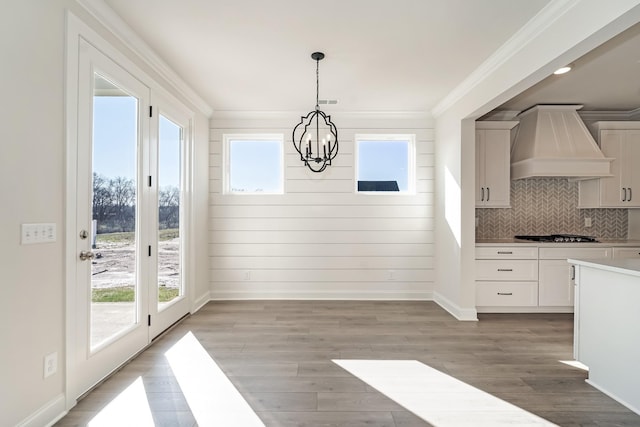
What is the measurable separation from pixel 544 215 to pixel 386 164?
2.43 meters

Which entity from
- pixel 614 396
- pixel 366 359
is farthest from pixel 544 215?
pixel 366 359

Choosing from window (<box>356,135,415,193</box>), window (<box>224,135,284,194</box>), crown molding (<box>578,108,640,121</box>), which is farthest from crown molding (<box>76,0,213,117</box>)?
crown molding (<box>578,108,640,121</box>)

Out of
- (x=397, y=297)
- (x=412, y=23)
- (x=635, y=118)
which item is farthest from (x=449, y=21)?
(x=635, y=118)

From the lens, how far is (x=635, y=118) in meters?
4.78

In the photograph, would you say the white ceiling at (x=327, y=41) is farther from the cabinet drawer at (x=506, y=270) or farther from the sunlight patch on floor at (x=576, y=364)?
the sunlight patch on floor at (x=576, y=364)

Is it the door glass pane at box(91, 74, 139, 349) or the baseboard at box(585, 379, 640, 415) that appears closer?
the baseboard at box(585, 379, 640, 415)

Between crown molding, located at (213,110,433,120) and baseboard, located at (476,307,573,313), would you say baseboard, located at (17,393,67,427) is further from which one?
baseboard, located at (476,307,573,313)

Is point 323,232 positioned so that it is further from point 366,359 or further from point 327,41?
point 327,41

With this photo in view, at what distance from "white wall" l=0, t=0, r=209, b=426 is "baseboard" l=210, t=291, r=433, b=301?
112 inches

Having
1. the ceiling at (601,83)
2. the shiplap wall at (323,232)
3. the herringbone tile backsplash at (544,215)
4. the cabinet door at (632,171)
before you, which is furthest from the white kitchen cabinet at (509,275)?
the ceiling at (601,83)

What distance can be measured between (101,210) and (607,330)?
3.81 meters

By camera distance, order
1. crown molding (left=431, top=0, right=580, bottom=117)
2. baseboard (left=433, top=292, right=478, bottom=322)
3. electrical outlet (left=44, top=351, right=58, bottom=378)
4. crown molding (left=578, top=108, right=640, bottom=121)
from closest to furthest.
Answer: electrical outlet (left=44, top=351, right=58, bottom=378) → crown molding (left=431, top=0, right=580, bottom=117) → baseboard (left=433, top=292, right=478, bottom=322) → crown molding (left=578, top=108, right=640, bottom=121)

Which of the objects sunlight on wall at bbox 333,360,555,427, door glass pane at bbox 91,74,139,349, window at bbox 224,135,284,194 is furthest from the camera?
A: window at bbox 224,135,284,194

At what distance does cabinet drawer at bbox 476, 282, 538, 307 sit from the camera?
4215 millimetres
